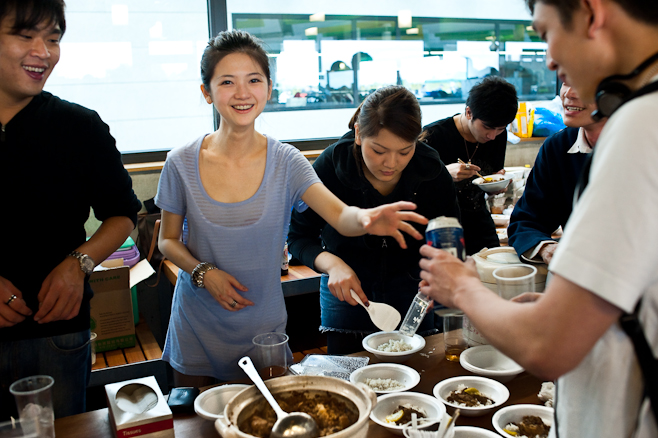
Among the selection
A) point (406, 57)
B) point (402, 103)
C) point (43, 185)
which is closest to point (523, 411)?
point (402, 103)

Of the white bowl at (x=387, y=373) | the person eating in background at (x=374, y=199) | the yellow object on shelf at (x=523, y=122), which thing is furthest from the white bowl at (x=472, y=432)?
the yellow object on shelf at (x=523, y=122)

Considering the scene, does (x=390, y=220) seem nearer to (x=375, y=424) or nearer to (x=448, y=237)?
(x=448, y=237)

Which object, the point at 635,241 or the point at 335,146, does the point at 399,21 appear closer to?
the point at 335,146

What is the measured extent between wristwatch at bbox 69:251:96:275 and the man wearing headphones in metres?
1.15

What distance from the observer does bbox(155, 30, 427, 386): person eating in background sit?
173 cm

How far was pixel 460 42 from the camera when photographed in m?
5.02

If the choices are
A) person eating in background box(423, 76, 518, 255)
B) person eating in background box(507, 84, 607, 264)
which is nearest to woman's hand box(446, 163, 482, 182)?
person eating in background box(423, 76, 518, 255)

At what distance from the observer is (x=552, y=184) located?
79.0 inches

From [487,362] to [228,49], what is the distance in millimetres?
1230

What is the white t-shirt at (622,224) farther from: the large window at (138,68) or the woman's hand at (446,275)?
the large window at (138,68)

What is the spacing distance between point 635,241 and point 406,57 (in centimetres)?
437

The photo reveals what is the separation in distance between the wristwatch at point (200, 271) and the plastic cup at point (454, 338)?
2.37ft

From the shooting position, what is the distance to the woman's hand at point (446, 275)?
0.94m

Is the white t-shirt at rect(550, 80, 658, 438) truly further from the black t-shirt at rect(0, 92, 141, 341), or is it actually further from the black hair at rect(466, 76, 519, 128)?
the black hair at rect(466, 76, 519, 128)
